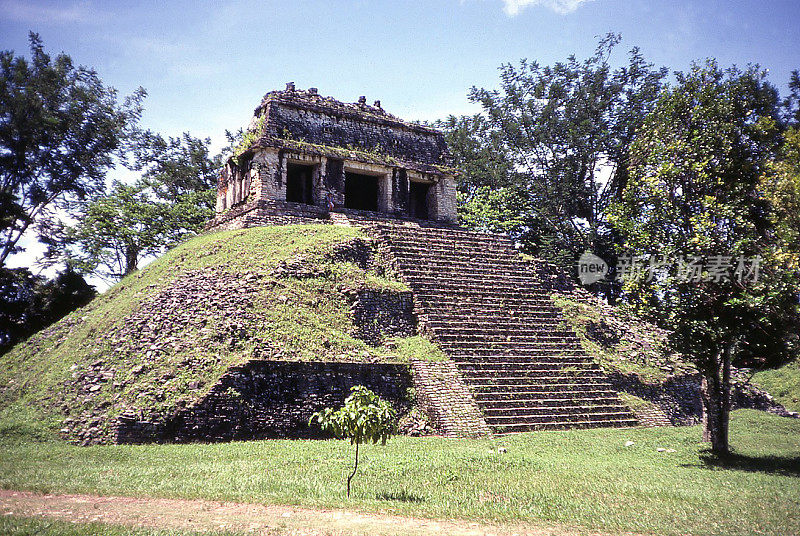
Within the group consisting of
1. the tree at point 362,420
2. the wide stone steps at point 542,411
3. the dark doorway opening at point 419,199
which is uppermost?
the dark doorway opening at point 419,199

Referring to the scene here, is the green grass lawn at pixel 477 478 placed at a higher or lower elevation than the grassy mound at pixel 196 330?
lower

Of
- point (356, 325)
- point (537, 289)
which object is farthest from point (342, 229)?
point (537, 289)

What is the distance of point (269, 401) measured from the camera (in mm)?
10008

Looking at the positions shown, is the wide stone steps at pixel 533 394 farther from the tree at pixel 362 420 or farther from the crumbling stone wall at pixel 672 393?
the tree at pixel 362 420

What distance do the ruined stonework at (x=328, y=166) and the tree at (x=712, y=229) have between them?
1009cm

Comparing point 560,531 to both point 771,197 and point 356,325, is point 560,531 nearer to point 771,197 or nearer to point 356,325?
point 771,197

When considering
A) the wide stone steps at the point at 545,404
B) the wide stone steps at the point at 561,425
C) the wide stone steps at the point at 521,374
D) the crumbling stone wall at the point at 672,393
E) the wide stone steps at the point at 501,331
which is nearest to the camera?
the wide stone steps at the point at 561,425

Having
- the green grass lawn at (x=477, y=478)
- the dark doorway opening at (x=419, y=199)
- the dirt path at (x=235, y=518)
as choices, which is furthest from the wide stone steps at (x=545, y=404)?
the dark doorway opening at (x=419, y=199)

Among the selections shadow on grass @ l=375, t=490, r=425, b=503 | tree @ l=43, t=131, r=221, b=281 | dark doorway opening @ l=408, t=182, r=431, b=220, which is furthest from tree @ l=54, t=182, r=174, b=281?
shadow on grass @ l=375, t=490, r=425, b=503

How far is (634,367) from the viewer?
45.1ft

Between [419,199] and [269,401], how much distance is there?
12.1 m

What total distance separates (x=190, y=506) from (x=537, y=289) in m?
11.9

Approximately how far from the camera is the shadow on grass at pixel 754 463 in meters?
8.25

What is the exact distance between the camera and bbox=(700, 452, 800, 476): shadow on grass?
8.25 metres
